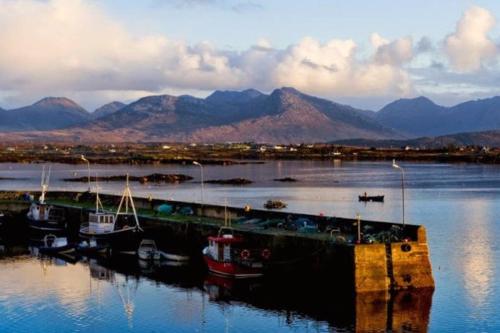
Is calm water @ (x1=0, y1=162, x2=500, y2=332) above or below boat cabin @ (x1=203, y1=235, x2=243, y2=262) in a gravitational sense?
below

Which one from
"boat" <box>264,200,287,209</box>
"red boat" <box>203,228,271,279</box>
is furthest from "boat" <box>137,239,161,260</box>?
"boat" <box>264,200,287,209</box>

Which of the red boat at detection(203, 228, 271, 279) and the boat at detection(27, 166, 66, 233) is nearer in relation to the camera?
the red boat at detection(203, 228, 271, 279)

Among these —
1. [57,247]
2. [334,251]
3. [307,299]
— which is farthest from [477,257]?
[57,247]

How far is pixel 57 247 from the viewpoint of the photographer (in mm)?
63000

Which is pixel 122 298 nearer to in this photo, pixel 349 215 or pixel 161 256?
pixel 161 256

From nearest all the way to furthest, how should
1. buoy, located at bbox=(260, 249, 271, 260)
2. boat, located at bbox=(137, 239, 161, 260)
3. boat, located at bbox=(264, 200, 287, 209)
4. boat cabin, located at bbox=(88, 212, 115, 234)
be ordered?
buoy, located at bbox=(260, 249, 271, 260) → boat, located at bbox=(137, 239, 161, 260) → boat cabin, located at bbox=(88, 212, 115, 234) → boat, located at bbox=(264, 200, 287, 209)

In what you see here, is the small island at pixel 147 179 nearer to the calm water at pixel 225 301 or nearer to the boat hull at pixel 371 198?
the boat hull at pixel 371 198

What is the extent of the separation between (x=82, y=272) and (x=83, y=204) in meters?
24.7

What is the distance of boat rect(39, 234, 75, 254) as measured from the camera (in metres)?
62.8

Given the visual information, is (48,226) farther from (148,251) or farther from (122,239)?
(148,251)

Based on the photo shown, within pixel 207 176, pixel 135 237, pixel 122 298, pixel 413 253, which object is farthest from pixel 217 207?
pixel 207 176

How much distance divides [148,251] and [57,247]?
8.99 metres

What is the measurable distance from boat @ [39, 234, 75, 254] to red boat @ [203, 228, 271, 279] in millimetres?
15213

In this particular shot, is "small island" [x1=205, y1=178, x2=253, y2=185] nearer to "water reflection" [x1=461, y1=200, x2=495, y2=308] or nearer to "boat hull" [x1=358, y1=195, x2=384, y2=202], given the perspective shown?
"boat hull" [x1=358, y1=195, x2=384, y2=202]
